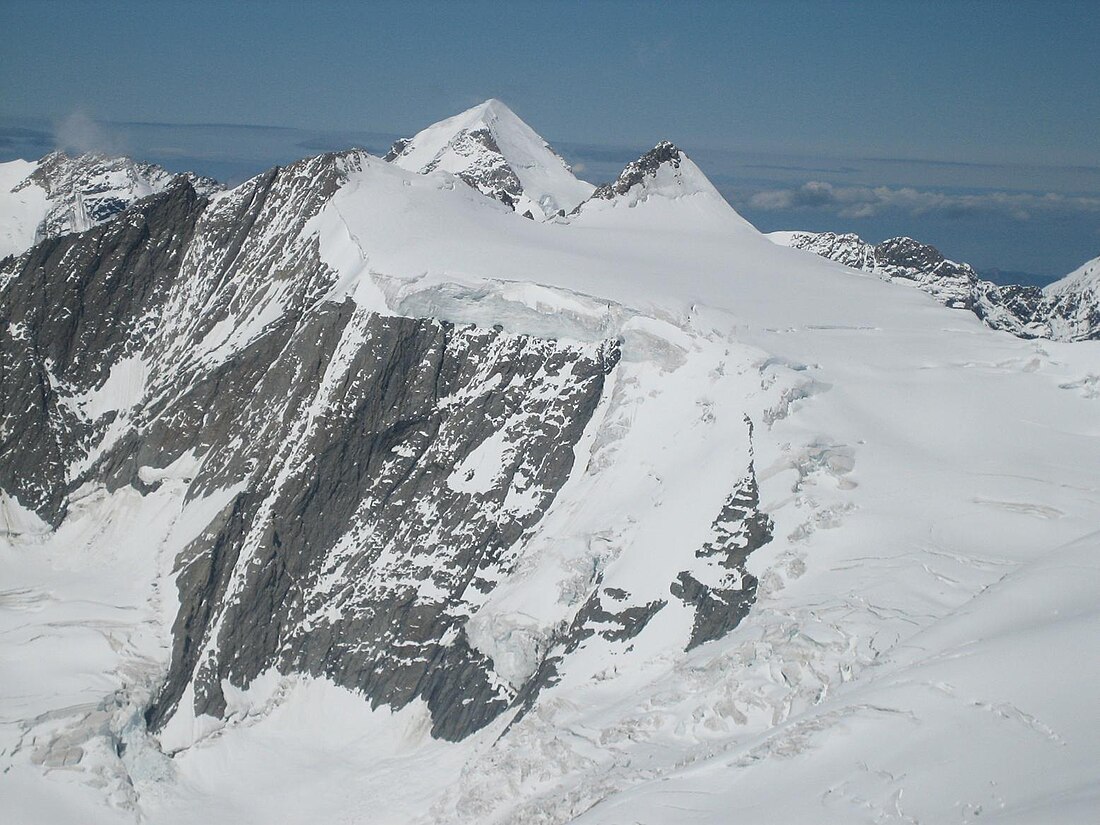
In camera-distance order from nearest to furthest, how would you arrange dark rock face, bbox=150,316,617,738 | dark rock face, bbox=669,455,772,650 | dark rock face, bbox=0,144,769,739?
dark rock face, bbox=669,455,772,650 → dark rock face, bbox=0,144,769,739 → dark rock face, bbox=150,316,617,738

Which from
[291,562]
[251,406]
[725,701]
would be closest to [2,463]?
[251,406]

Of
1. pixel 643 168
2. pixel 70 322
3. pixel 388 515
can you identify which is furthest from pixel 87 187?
pixel 388 515

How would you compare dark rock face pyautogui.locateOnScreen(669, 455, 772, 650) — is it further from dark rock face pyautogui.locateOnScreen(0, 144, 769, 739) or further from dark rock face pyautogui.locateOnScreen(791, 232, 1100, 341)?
dark rock face pyautogui.locateOnScreen(791, 232, 1100, 341)

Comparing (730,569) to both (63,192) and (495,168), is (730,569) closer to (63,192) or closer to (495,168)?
(495,168)

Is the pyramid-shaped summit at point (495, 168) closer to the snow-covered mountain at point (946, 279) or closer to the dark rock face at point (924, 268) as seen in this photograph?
the snow-covered mountain at point (946, 279)

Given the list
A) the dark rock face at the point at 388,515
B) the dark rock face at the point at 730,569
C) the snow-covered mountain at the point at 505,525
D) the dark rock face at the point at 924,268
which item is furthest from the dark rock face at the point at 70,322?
the dark rock face at the point at 924,268

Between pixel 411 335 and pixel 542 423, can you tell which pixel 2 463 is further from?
pixel 542 423

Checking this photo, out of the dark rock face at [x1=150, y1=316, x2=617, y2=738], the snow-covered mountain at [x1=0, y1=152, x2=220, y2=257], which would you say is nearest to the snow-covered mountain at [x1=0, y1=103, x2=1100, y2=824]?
the dark rock face at [x1=150, y1=316, x2=617, y2=738]
